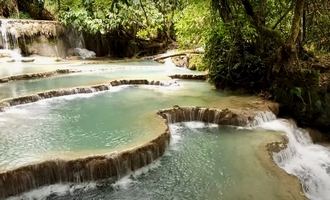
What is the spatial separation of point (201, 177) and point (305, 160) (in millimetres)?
2323

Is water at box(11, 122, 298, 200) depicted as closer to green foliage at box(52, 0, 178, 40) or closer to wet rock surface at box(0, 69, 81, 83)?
wet rock surface at box(0, 69, 81, 83)

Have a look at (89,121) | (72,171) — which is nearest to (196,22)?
(89,121)

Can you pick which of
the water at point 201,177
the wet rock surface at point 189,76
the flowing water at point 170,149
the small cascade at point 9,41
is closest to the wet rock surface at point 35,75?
the flowing water at point 170,149

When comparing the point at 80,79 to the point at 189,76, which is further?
the point at 189,76

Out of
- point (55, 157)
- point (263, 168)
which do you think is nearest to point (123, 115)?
point (55, 157)

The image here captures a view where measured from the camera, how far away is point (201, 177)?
5.49m

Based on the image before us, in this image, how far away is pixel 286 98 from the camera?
8.60 metres

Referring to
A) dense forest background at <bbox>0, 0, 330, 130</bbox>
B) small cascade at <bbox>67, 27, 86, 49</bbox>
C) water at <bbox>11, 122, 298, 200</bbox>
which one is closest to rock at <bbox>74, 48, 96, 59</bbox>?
small cascade at <bbox>67, 27, 86, 49</bbox>

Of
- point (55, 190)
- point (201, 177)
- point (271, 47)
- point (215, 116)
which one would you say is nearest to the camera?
point (55, 190)

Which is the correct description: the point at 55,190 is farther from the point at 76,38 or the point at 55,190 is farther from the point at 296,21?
the point at 76,38

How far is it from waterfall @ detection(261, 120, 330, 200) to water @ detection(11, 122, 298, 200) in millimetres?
501

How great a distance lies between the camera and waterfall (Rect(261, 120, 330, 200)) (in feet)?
19.8

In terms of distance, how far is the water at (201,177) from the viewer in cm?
498

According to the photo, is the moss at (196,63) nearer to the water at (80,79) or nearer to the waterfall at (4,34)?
the water at (80,79)
